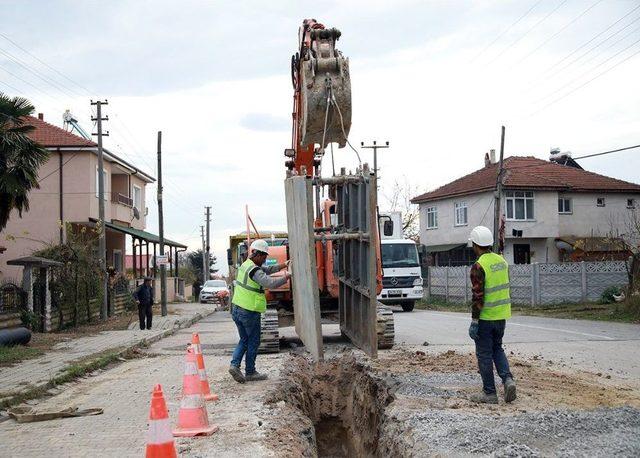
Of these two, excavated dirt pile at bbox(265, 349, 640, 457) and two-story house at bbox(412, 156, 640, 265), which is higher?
two-story house at bbox(412, 156, 640, 265)

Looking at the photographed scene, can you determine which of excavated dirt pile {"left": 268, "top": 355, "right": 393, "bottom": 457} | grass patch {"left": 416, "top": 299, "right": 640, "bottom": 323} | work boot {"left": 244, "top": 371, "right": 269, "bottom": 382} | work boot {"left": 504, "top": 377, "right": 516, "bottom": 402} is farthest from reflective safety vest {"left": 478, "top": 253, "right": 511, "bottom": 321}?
grass patch {"left": 416, "top": 299, "right": 640, "bottom": 323}

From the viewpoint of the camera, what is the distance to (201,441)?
6797mm

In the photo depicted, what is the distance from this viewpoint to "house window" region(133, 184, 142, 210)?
41031 millimetres

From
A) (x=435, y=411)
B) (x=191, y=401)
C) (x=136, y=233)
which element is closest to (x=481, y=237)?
(x=435, y=411)

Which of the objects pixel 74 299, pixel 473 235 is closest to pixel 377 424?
pixel 473 235

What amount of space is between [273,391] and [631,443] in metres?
4.56

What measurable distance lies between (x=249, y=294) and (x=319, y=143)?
2.30 meters

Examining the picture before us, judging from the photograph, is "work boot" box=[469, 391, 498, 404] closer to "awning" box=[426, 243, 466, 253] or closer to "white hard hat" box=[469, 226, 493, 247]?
"white hard hat" box=[469, 226, 493, 247]

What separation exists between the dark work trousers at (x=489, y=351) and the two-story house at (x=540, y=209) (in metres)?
32.0

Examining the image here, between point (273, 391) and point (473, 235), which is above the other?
point (473, 235)

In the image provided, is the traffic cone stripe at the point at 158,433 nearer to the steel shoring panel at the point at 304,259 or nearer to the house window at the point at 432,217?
the steel shoring panel at the point at 304,259

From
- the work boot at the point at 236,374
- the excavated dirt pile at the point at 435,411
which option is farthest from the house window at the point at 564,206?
the work boot at the point at 236,374

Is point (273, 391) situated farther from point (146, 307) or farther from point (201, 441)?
point (146, 307)

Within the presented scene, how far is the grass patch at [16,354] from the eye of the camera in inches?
541
